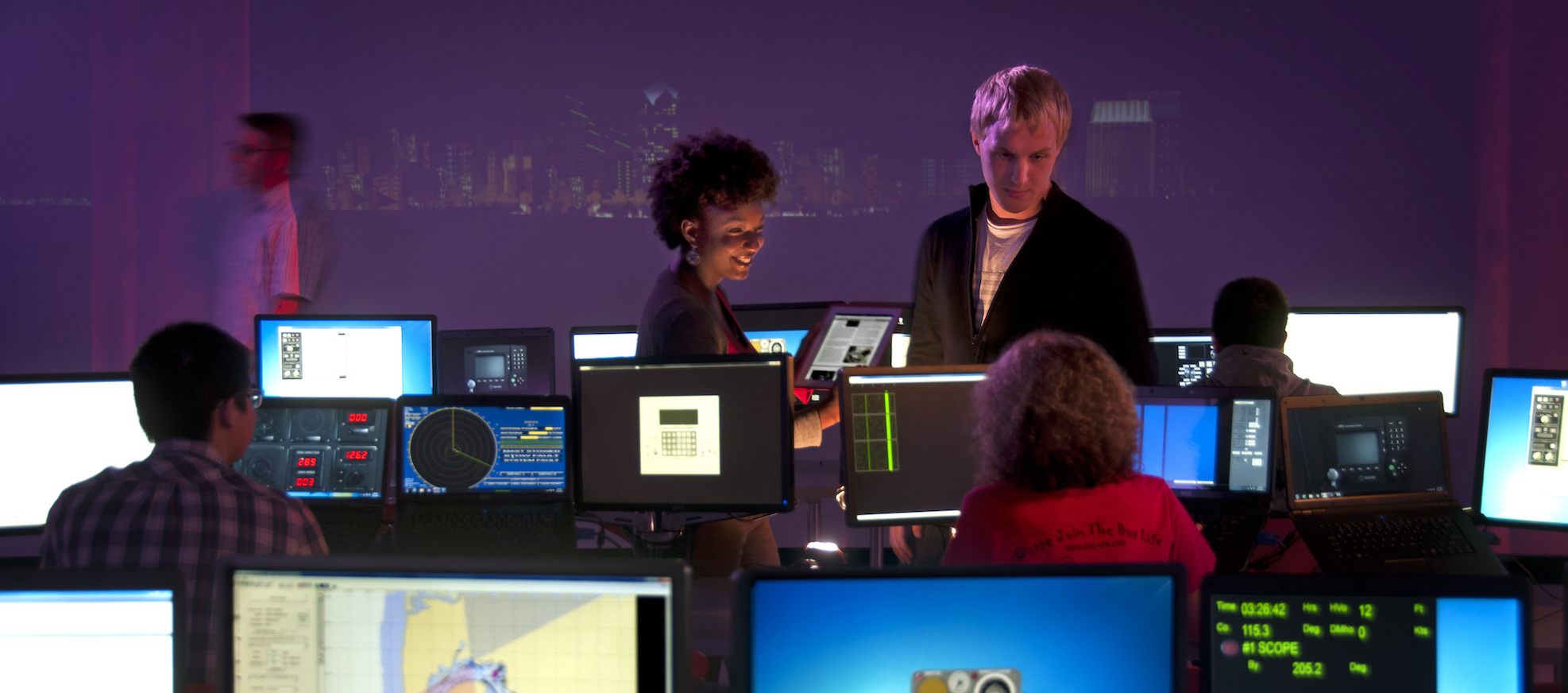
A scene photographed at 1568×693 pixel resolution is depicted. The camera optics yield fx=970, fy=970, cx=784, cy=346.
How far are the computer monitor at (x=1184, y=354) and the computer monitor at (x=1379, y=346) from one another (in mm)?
276

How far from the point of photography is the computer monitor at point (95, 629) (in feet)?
3.26

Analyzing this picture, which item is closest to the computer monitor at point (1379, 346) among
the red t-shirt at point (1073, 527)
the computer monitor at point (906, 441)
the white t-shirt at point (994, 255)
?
the white t-shirt at point (994, 255)

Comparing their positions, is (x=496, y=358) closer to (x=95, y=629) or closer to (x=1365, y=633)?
(x=95, y=629)

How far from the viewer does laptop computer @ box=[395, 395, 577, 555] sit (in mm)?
2234

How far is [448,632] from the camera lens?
96cm

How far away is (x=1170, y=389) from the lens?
2137 mm

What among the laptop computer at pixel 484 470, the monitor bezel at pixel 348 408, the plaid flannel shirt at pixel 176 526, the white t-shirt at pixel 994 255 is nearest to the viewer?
the plaid flannel shirt at pixel 176 526

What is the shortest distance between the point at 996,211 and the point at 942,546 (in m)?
0.76

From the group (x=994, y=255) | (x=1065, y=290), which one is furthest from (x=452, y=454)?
(x=1065, y=290)

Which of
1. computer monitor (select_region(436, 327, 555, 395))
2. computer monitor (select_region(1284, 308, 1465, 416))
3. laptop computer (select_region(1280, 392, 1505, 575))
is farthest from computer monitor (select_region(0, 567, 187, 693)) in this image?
computer monitor (select_region(1284, 308, 1465, 416))

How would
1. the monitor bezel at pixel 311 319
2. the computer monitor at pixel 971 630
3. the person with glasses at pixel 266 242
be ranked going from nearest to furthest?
the computer monitor at pixel 971 630
the monitor bezel at pixel 311 319
the person with glasses at pixel 266 242

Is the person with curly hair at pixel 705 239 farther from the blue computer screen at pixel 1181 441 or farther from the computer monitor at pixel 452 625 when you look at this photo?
the computer monitor at pixel 452 625

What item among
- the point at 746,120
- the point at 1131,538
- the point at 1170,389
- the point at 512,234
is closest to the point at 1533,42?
the point at 1170,389

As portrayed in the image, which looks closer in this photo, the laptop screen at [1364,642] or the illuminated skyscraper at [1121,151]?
the laptop screen at [1364,642]
